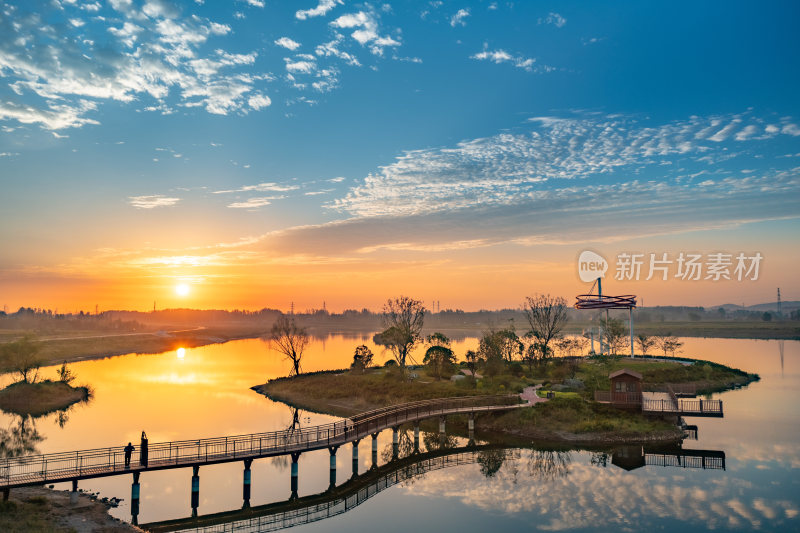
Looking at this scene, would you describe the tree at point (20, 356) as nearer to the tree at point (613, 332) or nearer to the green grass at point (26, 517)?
the green grass at point (26, 517)

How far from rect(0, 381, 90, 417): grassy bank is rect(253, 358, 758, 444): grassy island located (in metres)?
24.5

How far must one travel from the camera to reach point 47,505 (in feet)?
97.7

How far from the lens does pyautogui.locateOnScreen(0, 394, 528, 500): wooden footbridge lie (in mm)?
31384

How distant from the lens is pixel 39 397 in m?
Answer: 70.1

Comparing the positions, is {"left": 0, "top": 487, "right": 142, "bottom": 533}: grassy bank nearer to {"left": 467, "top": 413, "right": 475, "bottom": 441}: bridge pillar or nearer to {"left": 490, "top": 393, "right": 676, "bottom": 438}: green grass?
{"left": 467, "top": 413, "right": 475, "bottom": 441}: bridge pillar

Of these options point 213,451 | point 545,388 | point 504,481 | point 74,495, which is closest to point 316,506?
point 504,481

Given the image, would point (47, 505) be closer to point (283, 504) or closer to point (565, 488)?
point (283, 504)

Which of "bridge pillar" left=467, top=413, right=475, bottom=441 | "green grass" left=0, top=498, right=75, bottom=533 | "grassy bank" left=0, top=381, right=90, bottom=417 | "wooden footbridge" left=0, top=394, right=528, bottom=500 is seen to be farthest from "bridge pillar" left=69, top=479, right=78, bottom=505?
"grassy bank" left=0, top=381, right=90, bottom=417

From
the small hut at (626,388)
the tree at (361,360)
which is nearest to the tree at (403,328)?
the tree at (361,360)

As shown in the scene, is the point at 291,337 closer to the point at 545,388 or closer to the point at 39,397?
the point at 39,397

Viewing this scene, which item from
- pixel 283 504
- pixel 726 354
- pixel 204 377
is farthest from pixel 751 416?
pixel 204 377

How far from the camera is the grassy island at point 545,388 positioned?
4888 cm

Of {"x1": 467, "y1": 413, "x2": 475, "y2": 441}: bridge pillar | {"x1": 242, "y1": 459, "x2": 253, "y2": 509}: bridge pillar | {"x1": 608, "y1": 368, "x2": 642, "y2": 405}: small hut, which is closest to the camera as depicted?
{"x1": 242, "y1": 459, "x2": 253, "y2": 509}: bridge pillar

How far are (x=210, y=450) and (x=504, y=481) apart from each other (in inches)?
942
